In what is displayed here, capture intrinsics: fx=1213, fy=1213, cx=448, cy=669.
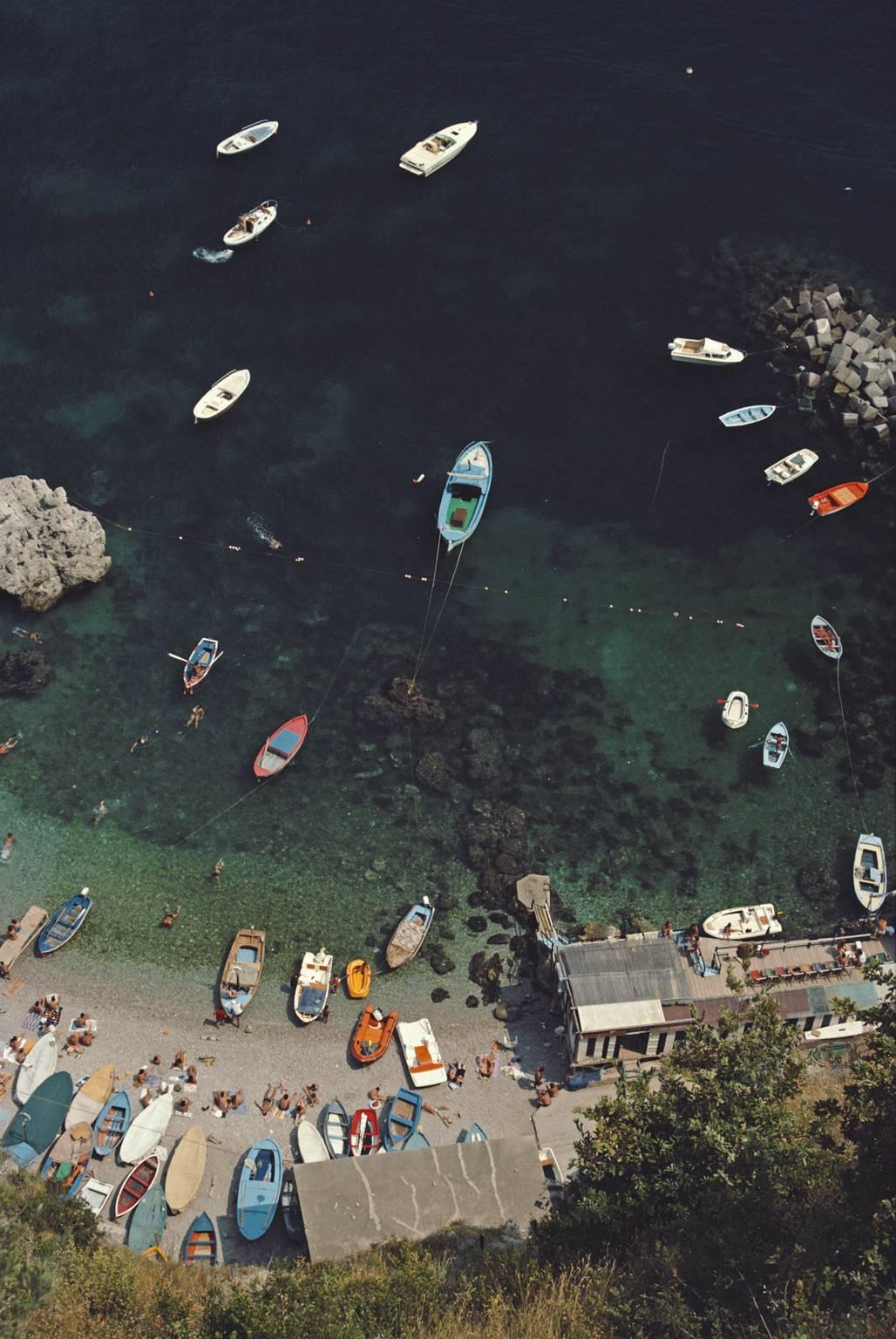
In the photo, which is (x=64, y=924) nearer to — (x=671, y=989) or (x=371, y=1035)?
(x=371, y=1035)

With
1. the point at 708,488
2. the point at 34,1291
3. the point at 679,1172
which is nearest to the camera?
the point at 34,1291

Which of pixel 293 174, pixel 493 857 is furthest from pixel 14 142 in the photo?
pixel 493 857

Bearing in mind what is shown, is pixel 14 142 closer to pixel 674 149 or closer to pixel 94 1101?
pixel 674 149

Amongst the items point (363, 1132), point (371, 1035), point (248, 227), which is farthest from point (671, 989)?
point (248, 227)

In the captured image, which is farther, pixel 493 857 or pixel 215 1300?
pixel 493 857

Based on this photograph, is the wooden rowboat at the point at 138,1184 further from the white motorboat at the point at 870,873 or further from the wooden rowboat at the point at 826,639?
the wooden rowboat at the point at 826,639

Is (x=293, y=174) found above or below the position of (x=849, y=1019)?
above
